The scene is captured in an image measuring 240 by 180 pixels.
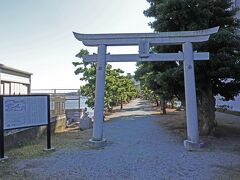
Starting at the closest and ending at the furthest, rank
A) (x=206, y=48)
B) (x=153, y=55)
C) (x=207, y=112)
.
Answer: (x=153, y=55), (x=206, y=48), (x=207, y=112)

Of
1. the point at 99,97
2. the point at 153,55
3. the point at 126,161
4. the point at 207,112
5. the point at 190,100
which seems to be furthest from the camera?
the point at 207,112

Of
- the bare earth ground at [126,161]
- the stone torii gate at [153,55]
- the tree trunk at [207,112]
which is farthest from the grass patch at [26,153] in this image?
the tree trunk at [207,112]

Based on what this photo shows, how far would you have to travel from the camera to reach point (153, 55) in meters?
10.2

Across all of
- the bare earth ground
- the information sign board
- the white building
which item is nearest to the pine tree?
the bare earth ground

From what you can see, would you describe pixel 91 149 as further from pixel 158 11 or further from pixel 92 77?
pixel 92 77

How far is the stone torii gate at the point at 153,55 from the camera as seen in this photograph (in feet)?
32.2

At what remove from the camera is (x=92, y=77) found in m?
20.5

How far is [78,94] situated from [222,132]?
36.3ft

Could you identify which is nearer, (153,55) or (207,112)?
(153,55)

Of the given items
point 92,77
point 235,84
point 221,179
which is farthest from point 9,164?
point 92,77

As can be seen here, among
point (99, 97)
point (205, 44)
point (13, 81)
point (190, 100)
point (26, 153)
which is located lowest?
point (26, 153)

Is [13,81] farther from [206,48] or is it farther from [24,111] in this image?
[206,48]

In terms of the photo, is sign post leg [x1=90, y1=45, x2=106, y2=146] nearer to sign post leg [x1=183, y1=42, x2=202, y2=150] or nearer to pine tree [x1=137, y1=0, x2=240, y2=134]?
pine tree [x1=137, y1=0, x2=240, y2=134]

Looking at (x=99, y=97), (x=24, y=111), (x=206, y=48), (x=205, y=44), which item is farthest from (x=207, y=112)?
(x=24, y=111)
